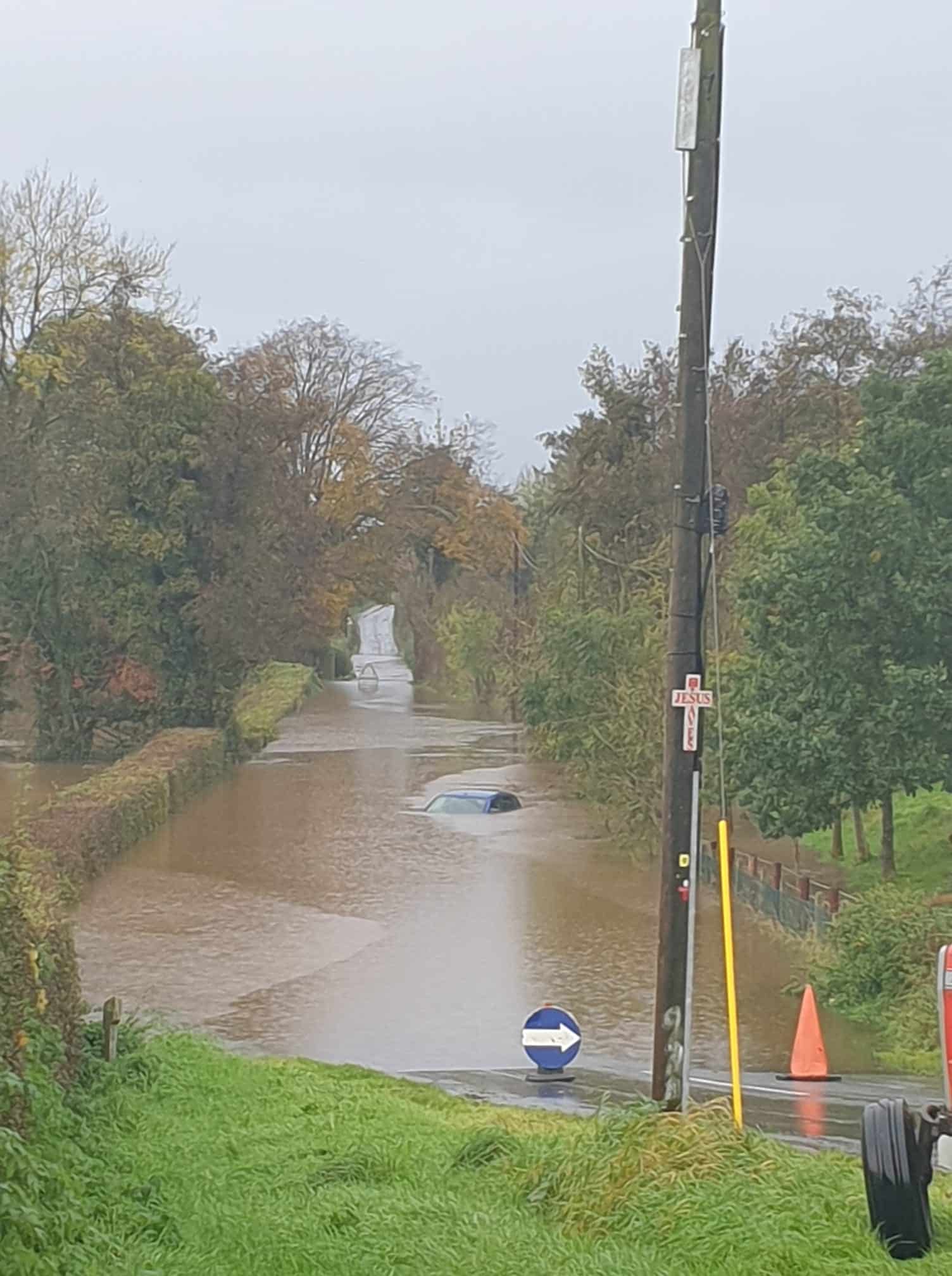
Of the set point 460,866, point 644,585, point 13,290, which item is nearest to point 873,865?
point 460,866

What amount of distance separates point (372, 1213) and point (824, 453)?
56.9ft

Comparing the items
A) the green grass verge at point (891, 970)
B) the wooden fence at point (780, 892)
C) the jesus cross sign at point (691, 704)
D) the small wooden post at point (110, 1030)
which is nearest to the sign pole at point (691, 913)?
the jesus cross sign at point (691, 704)

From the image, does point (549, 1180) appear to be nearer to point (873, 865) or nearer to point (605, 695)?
point (873, 865)

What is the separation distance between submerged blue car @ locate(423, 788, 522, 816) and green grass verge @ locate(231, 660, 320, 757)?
411 inches

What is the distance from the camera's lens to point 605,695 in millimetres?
31453

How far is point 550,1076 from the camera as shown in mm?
13461

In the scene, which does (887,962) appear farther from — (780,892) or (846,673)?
(780,892)

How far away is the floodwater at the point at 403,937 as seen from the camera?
16438 mm

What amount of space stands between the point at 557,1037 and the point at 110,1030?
424 cm

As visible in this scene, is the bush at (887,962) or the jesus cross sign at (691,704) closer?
the jesus cross sign at (691,704)

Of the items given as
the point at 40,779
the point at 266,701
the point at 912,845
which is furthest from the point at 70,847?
the point at 266,701

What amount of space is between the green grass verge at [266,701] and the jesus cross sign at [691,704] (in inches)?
1394

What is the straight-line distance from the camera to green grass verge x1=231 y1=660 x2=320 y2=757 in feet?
150

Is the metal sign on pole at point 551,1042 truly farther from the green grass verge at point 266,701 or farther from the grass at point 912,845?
the green grass verge at point 266,701
